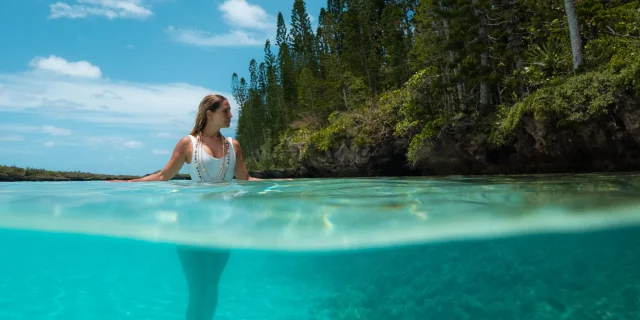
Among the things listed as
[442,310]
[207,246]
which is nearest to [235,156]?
[207,246]

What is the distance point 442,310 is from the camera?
21.9ft

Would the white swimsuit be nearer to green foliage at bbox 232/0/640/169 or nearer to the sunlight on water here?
the sunlight on water

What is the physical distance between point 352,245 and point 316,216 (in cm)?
60

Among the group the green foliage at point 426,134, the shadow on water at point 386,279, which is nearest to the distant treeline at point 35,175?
the shadow on water at point 386,279

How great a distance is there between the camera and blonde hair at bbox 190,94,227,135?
17.7 ft

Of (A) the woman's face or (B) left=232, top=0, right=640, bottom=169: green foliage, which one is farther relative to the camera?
(B) left=232, top=0, right=640, bottom=169: green foliage

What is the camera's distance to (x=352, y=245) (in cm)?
481

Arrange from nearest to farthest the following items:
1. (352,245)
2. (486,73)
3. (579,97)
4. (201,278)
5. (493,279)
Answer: (352,245) → (201,278) → (493,279) → (579,97) → (486,73)

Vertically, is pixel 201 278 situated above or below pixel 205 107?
below

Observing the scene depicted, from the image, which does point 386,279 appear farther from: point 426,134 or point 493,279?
point 426,134

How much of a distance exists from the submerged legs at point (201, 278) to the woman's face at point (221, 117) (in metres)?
1.56

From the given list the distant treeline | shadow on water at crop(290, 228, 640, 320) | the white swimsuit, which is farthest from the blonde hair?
the distant treeline

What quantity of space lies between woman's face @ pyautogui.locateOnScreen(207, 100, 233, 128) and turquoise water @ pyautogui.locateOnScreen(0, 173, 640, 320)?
0.85 meters

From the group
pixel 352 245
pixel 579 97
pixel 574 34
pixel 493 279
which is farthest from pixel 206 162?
pixel 574 34
